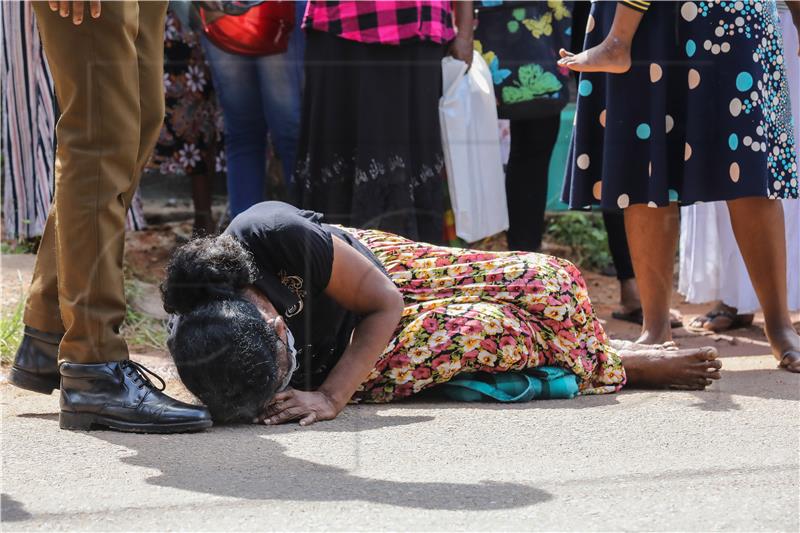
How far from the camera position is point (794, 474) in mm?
2205

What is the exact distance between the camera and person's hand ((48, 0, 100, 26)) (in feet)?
7.99

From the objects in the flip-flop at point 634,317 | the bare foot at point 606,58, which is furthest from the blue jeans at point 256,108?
the flip-flop at point 634,317

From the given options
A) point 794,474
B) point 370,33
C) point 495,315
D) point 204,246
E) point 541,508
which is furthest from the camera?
point 370,33

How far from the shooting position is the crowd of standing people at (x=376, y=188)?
254 cm

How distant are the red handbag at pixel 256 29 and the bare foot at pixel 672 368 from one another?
1.94 meters

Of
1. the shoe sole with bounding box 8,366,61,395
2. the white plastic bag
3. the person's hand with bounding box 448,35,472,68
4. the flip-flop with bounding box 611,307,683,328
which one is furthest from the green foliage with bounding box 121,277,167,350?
the flip-flop with bounding box 611,307,683,328

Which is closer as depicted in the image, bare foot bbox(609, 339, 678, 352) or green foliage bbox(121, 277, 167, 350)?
bare foot bbox(609, 339, 678, 352)

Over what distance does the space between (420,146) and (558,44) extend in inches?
29.8

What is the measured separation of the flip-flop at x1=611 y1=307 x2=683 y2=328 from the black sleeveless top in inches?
77.9

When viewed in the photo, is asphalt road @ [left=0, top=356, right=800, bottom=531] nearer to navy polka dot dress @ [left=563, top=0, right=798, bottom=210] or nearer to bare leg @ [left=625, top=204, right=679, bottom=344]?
bare leg @ [left=625, top=204, right=679, bottom=344]

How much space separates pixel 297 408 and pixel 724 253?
2.50m

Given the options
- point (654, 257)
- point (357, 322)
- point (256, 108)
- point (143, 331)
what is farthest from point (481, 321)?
point (256, 108)

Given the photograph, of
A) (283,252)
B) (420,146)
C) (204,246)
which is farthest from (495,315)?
(420,146)

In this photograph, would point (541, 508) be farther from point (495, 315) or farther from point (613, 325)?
point (613, 325)
